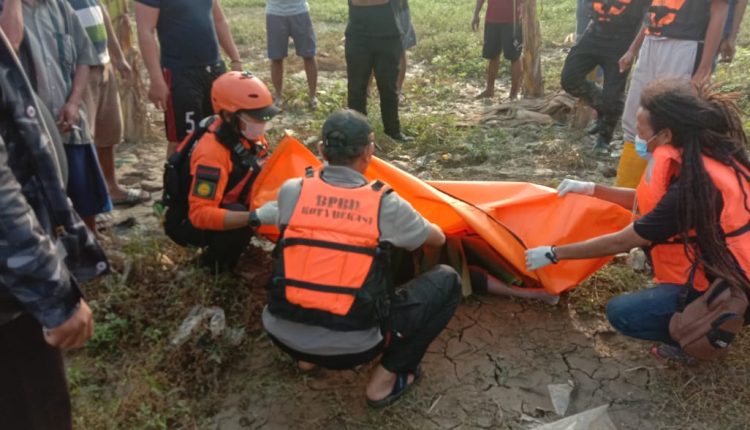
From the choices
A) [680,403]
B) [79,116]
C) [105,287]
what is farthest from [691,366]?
[79,116]

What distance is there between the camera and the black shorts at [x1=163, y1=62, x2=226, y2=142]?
3842mm

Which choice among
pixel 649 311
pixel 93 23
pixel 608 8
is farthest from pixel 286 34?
pixel 649 311

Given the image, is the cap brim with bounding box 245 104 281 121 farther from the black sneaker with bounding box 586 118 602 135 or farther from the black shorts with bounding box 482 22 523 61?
the black shorts with bounding box 482 22 523 61

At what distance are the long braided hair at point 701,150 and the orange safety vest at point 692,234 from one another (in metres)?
0.02

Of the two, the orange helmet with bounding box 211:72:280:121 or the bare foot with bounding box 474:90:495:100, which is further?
the bare foot with bounding box 474:90:495:100

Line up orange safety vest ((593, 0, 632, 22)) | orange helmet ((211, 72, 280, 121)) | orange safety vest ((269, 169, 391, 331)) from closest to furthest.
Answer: orange safety vest ((269, 169, 391, 331)), orange helmet ((211, 72, 280, 121)), orange safety vest ((593, 0, 632, 22))

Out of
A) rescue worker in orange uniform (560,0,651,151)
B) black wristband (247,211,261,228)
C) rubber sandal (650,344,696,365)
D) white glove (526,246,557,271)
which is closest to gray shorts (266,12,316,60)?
rescue worker in orange uniform (560,0,651,151)

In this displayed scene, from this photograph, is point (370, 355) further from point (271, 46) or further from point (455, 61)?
point (455, 61)

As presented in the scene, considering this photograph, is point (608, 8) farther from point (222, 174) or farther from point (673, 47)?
point (222, 174)

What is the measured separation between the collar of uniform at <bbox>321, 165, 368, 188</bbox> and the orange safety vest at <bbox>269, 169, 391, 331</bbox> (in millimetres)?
32

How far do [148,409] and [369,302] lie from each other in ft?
3.29

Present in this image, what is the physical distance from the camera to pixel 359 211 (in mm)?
2305

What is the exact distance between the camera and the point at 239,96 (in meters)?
3.06

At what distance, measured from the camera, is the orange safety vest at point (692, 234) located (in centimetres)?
247
